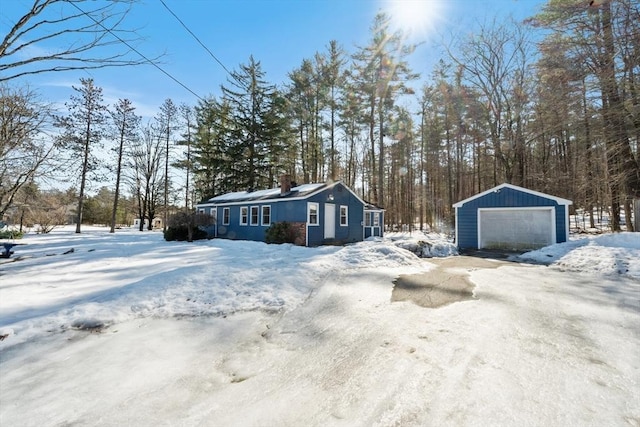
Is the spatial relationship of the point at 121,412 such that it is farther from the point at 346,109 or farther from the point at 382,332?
the point at 346,109

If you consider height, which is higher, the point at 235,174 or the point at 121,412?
the point at 235,174

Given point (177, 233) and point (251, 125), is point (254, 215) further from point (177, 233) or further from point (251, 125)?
point (251, 125)

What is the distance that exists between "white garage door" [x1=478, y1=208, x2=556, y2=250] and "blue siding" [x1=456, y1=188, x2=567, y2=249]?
186 mm

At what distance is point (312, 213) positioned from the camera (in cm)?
1364

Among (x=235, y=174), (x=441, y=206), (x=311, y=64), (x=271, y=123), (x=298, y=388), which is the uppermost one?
(x=311, y=64)

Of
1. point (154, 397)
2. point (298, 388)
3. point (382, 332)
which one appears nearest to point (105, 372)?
point (154, 397)

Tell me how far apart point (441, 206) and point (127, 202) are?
3337cm

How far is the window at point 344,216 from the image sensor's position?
15.5 metres

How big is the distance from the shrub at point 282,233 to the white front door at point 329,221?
73.0 inches

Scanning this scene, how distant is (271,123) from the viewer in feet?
76.7

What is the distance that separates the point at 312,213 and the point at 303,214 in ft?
1.71

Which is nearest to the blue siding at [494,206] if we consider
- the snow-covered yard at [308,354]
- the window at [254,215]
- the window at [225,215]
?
the snow-covered yard at [308,354]

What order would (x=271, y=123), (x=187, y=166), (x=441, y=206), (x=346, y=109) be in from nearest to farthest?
(x=346, y=109), (x=271, y=123), (x=187, y=166), (x=441, y=206)

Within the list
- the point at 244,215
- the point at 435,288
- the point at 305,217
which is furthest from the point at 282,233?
the point at 435,288
